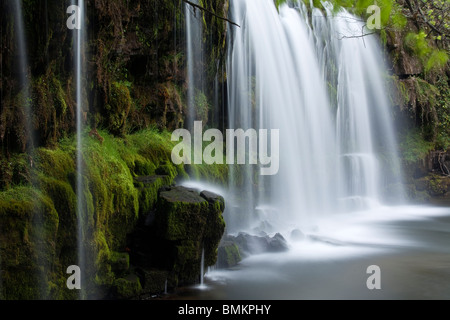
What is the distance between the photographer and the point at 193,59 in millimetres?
9055

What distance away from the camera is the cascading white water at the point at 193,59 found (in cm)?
873

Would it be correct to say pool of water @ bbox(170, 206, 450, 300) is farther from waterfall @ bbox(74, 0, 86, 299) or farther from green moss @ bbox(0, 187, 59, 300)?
green moss @ bbox(0, 187, 59, 300)

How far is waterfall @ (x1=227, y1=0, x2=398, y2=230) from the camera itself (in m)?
10.5

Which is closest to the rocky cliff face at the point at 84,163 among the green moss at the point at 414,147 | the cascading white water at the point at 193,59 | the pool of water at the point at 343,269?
the pool of water at the point at 343,269

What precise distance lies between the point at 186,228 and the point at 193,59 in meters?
4.74

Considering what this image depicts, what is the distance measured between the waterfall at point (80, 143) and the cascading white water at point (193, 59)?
3.31 meters

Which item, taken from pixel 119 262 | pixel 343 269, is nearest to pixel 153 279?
pixel 119 262

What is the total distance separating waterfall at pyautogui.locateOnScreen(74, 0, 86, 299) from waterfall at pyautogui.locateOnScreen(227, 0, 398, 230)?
3994 mm

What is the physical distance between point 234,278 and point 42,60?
403cm

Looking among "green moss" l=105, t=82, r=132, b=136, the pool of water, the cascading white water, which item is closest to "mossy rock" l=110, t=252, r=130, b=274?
the pool of water

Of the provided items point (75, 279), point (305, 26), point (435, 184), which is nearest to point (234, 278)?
point (75, 279)

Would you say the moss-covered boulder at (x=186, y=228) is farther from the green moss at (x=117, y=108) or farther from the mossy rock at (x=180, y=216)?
the green moss at (x=117, y=108)

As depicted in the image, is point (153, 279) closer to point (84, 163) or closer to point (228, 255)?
point (228, 255)

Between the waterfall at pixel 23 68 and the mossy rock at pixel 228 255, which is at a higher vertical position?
the waterfall at pixel 23 68
